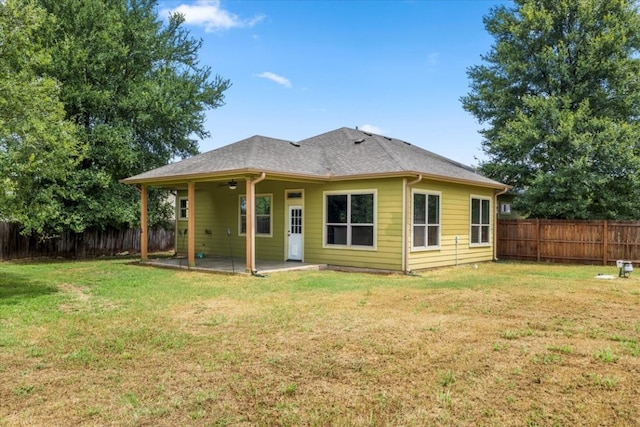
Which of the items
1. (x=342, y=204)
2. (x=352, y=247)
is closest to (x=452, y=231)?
(x=352, y=247)

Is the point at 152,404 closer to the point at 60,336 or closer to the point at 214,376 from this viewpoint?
the point at 214,376

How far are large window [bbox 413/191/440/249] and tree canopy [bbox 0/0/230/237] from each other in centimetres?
1015

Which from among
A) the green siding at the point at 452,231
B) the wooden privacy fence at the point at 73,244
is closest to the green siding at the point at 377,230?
the green siding at the point at 452,231

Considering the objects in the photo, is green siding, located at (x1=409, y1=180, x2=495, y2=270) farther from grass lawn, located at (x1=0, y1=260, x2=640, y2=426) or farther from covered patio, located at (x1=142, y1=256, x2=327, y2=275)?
grass lawn, located at (x1=0, y1=260, x2=640, y2=426)

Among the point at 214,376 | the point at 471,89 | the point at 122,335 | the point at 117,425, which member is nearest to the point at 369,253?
the point at 122,335

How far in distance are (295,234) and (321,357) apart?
913cm

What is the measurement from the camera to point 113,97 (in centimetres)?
1714

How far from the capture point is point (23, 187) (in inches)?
360

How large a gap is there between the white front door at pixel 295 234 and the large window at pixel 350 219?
3.33 ft

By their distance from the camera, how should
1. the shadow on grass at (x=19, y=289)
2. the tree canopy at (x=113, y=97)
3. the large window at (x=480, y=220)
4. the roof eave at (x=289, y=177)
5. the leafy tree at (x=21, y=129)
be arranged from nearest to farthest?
1. the shadow on grass at (x=19, y=289)
2. the leafy tree at (x=21, y=129)
3. the roof eave at (x=289, y=177)
4. the large window at (x=480, y=220)
5. the tree canopy at (x=113, y=97)

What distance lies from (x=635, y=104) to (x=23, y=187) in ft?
65.2

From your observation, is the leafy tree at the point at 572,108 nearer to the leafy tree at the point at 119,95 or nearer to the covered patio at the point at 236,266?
the covered patio at the point at 236,266

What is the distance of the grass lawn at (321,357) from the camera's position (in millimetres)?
3500

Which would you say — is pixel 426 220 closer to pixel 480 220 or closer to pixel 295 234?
pixel 480 220
